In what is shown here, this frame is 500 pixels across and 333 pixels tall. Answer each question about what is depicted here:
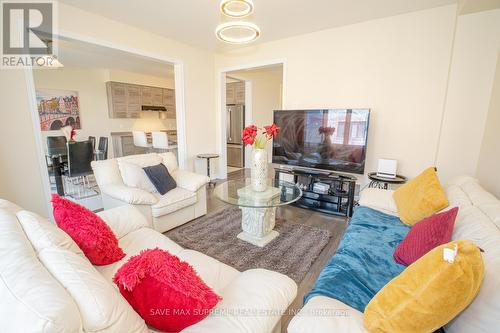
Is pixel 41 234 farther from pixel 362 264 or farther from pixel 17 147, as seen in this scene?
pixel 17 147

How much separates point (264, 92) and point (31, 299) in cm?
600

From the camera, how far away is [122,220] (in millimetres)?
1848

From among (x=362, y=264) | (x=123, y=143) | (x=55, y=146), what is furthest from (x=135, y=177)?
(x=123, y=143)

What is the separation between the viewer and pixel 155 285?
0.83 metres

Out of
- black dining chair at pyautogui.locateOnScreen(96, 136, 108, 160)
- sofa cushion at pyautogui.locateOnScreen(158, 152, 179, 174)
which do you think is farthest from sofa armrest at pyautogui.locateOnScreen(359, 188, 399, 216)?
black dining chair at pyautogui.locateOnScreen(96, 136, 108, 160)

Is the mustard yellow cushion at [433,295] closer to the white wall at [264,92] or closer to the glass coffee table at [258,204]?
the glass coffee table at [258,204]

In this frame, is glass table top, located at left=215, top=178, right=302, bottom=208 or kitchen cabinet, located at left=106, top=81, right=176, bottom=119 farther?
kitchen cabinet, located at left=106, top=81, right=176, bottom=119

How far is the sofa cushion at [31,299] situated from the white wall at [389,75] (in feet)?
11.6

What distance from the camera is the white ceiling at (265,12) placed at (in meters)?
2.69

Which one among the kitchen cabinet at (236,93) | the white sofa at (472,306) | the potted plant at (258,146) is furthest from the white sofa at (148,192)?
the kitchen cabinet at (236,93)

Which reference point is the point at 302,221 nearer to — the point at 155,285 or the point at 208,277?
the point at 208,277

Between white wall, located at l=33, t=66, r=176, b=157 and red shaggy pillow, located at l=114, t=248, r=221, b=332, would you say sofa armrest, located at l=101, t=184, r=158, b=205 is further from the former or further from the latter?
white wall, located at l=33, t=66, r=176, b=157

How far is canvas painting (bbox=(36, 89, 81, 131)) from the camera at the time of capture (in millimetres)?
5324

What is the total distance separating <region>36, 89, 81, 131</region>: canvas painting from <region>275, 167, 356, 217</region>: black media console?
18.3 ft
